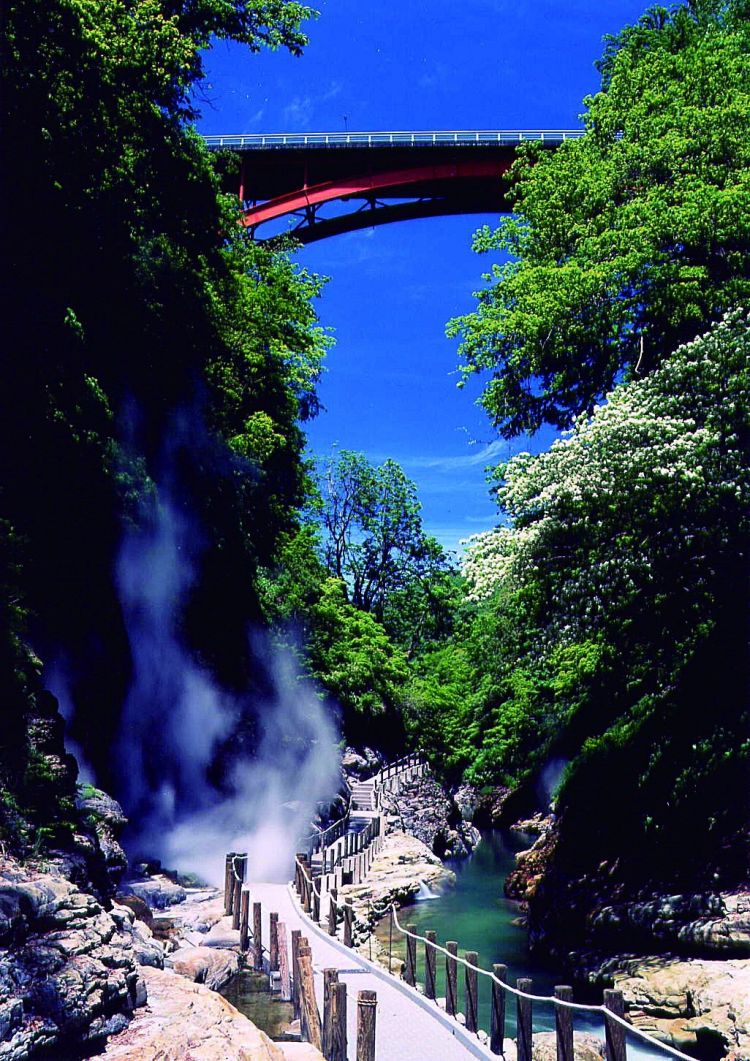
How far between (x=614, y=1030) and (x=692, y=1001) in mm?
5539

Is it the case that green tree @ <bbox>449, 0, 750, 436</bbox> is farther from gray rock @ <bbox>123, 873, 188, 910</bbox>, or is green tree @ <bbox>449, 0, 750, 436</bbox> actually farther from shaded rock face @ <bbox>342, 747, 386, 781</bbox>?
shaded rock face @ <bbox>342, 747, 386, 781</bbox>

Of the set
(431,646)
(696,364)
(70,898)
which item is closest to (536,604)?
(696,364)

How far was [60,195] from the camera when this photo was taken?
16.2 meters

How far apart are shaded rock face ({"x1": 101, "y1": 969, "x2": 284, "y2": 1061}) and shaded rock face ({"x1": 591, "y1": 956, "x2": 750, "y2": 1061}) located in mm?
6079

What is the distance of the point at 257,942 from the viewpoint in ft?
41.2

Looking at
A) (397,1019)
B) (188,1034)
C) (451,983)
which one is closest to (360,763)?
(451,983)

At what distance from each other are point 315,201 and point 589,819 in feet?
77.7

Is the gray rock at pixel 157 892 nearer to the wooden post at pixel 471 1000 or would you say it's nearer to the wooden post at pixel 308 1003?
the wooden post at pixel 308 1003

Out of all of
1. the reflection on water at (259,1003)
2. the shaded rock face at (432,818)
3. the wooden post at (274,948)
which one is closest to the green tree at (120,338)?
the wooden post at (274,948)

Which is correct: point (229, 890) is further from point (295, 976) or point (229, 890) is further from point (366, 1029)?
point (366, 1029)

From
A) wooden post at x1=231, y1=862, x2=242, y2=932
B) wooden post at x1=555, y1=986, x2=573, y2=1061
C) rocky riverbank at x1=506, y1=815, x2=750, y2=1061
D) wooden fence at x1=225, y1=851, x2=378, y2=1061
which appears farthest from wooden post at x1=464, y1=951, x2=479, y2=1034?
wooden post at x1=231, y1=862, x2=242, y2=932

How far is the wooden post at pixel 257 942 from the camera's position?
40.7ft

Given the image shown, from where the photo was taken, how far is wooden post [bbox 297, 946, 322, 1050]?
29.4ft

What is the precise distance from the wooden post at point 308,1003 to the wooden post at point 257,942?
3.07 metres
